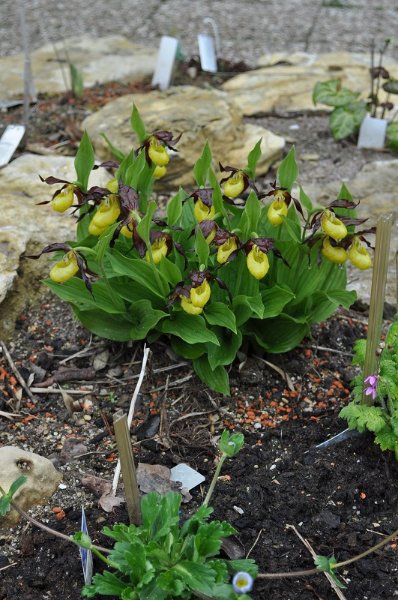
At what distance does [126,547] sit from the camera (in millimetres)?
1727

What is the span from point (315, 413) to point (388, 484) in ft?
1.22

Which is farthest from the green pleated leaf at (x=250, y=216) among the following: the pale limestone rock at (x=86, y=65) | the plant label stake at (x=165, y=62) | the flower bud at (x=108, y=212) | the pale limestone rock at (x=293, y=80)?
the pale limestone rock at (x=86, y=65)

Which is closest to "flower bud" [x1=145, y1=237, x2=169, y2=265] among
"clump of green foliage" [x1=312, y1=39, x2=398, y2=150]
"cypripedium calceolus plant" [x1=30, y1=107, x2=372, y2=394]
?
"cypripedium calceolus plant" [x1=30, y1=107, x2=372, y2=394]

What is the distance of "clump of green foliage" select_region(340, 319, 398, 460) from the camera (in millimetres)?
2084

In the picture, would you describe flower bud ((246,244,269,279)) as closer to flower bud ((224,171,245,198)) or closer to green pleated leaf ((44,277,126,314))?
flower bud ((224,171,245,198))

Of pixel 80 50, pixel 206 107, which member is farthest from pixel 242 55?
pixel 206 107

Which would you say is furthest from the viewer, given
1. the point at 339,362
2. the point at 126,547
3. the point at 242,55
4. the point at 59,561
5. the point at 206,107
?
the point at 242,55

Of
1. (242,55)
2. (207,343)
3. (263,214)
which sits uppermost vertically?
(263,214)

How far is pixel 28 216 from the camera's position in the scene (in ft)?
9.93

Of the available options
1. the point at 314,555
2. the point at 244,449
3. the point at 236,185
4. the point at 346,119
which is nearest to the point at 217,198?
the point at 236,185

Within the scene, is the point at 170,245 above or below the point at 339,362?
above

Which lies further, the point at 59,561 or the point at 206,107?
the point at 206,107

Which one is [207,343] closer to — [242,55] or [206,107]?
[206,107]

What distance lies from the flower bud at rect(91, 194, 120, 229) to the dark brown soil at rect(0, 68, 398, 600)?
0.51 metres
